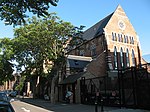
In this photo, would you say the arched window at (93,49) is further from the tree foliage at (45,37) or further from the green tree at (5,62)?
the green tree at (5,62)

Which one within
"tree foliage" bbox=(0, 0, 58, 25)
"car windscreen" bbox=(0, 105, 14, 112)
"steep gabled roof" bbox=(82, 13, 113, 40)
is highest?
"steep gabled roof" bbox=(82, 13, 113, 40)

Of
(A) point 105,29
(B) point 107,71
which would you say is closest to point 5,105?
(B) point 107,71

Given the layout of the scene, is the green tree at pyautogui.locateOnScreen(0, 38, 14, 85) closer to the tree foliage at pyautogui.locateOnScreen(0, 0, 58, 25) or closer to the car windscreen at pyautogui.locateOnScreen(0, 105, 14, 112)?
the tree foliage at pyautogui.locateOnScreen(0, 0, 58, 25)

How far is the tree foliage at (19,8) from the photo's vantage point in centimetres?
982

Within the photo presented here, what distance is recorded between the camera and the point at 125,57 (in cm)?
4206

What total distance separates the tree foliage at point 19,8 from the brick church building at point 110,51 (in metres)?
23.3

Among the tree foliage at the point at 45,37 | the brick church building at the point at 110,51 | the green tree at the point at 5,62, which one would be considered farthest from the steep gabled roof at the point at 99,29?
the green tree at the point at 5,62

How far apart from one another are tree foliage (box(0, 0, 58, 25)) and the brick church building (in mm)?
23275

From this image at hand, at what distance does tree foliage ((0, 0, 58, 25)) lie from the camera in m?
9.82

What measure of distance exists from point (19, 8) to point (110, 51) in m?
31.1

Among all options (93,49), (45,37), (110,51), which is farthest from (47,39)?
(93,49)

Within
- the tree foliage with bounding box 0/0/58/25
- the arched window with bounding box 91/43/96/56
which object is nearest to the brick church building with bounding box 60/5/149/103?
the arched window with bounding box 91/43/96/56

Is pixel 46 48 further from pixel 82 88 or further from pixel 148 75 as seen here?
pixel 148 75

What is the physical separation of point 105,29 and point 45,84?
57.3 feet
